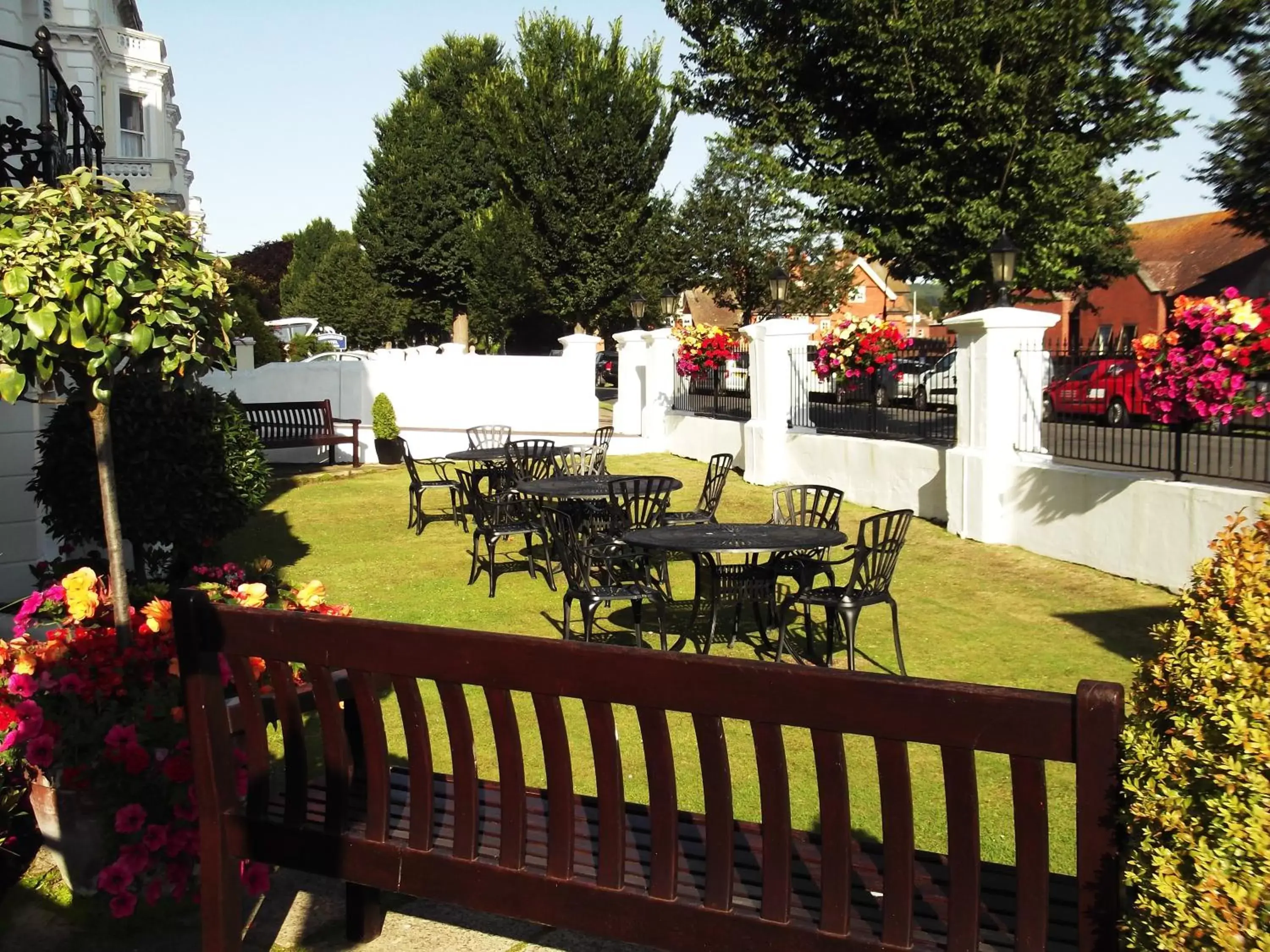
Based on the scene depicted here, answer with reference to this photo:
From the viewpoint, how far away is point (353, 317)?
55969mm

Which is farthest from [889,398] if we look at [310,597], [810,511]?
[310,597]

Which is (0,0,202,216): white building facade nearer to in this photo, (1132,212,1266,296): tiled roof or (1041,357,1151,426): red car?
(1041,357,1151,426): red car

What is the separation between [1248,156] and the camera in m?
23.1

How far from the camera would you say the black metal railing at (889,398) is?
12.8m

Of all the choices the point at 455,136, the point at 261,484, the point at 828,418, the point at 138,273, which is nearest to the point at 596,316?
the point at 455,136

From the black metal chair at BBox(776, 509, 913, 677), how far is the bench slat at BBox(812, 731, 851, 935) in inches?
167

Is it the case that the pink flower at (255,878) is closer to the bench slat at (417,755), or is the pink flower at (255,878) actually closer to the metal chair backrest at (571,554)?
the bench slat at (417,755)

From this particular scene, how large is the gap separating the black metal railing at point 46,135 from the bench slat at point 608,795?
5.10 meters

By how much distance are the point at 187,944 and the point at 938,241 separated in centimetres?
2150

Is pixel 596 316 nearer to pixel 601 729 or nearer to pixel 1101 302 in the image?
pixel 1101 302

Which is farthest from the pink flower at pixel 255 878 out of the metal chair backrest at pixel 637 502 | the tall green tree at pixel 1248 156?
the tall green tree at pixel 1248 156

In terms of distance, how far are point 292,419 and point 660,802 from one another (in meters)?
16.8

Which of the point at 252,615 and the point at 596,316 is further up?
the point at 596,316

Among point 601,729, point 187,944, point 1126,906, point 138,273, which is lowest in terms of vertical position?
point 187,944
